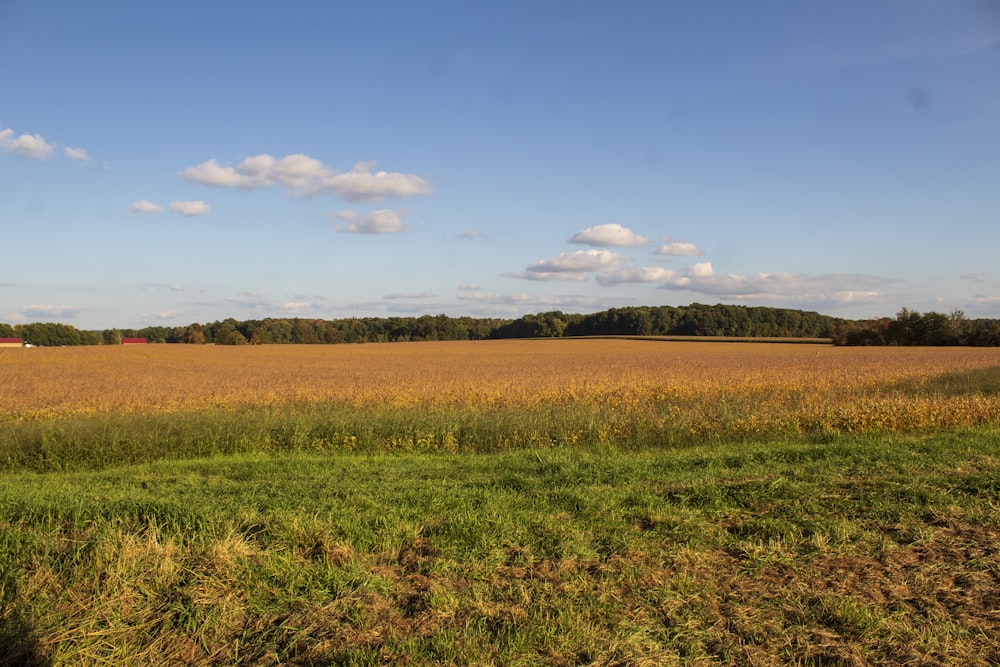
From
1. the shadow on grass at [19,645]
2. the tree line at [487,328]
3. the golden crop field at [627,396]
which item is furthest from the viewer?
the tree line at [487,328]

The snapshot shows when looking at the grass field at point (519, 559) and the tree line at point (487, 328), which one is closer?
the grass field at point (519, 559)

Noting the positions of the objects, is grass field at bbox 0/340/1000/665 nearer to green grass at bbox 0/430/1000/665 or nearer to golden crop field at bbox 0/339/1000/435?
green grass at bbox 0/430/1000/665

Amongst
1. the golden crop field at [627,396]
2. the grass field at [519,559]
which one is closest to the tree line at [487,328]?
the golden crop field at [627,396]

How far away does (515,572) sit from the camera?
16.5 feet

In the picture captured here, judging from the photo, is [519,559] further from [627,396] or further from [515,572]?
[627,396]

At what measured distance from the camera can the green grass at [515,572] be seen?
4082 mm

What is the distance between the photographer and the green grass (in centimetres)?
408

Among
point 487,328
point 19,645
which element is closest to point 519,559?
point 19,645

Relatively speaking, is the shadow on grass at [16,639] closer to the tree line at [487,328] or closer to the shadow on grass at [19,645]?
the shadow on grass at [19,645]

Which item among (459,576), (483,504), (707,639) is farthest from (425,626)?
(483,504)

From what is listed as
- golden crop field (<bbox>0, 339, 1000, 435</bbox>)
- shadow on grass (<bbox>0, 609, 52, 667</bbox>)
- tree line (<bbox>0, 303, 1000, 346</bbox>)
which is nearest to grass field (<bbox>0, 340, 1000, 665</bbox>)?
shadow on grass (<bbox>0, 609, 52, 667</bbox>)

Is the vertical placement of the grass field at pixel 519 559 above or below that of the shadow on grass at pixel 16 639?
above

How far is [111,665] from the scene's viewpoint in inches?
158

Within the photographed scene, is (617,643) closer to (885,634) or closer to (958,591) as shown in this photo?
(885,634)
